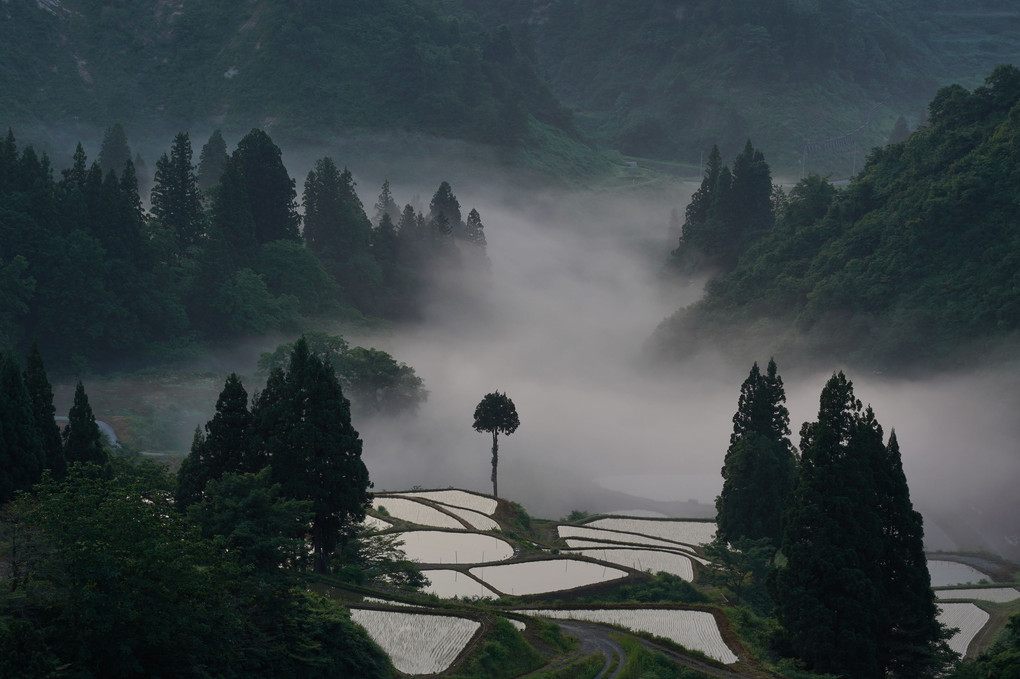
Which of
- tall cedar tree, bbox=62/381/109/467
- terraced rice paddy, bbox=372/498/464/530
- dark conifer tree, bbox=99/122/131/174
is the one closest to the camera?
tall cedar tree, bbox=62/381/109/467

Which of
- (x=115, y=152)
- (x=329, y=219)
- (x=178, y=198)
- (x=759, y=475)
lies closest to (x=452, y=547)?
(x=759, y=475)

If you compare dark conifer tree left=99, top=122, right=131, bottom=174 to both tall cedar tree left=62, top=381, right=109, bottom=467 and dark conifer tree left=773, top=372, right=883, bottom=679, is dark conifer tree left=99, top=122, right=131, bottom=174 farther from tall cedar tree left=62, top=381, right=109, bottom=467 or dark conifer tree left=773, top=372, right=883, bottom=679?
dark conifer tree left=773, top=372, right=883, bottom=679

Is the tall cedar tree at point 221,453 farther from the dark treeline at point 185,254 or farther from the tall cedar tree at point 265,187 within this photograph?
the tall cedar tree at point 265,187

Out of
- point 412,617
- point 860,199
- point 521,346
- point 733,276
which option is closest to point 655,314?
point 521,346

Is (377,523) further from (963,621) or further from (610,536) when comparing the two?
(963,621)

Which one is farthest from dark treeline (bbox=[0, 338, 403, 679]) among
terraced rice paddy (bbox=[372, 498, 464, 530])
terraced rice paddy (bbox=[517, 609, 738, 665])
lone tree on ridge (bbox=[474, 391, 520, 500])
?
lone tree on ridge (bbox=[474, 391, 520, 500])

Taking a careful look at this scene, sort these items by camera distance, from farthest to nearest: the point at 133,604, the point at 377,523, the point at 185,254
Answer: the point at 185,254 → the point at 377,523 → the point at 133,604
